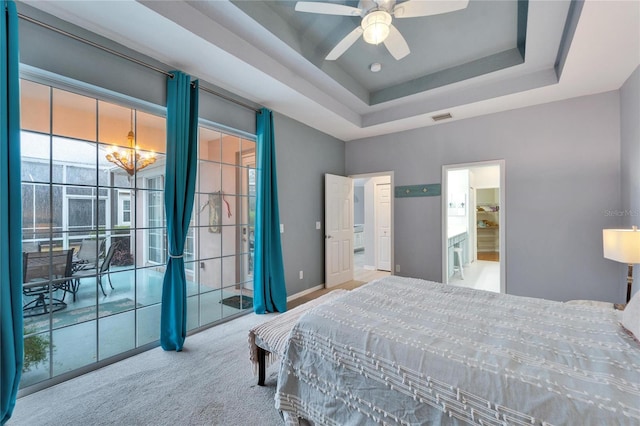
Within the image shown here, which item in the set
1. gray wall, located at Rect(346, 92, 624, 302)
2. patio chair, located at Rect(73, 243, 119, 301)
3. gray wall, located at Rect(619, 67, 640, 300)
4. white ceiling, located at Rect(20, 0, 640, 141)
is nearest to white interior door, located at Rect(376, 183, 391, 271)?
gray wall, located at Rect(346, 92, 624, 302)

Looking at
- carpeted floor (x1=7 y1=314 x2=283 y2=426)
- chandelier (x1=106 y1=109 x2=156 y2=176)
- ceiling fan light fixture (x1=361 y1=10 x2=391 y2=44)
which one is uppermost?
ceiling fan light fixture (x1=361 y1=10 x2=391 y2=44)

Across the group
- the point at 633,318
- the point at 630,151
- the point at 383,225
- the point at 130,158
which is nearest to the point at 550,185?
the point at 630,151

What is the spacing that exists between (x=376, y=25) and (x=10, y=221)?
283cm

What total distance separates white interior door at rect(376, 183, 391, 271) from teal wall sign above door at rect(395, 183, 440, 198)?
1.66 meters

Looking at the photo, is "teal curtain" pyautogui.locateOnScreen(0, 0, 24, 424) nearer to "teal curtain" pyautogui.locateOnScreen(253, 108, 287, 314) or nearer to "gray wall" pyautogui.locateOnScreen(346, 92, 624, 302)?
"teal curtain" pyautogui.locateOnScreen(253, 108, 287, 314)

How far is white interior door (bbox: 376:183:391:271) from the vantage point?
617 centimetres

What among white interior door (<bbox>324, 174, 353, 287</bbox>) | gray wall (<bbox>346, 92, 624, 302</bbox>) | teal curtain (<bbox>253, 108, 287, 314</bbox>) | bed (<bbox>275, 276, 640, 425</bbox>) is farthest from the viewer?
white interior door (<bbox>324, 174, 353, 287</bbox>)

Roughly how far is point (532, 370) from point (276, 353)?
1.47 meters

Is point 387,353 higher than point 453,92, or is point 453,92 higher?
point 453,92

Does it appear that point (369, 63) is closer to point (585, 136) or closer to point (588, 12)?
point (588, 12)

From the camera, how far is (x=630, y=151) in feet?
8.95

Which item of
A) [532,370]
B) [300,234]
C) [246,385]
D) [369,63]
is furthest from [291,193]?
[532,370]

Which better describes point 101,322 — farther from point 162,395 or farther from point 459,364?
point 459,364

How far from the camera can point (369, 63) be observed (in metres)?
3.31
